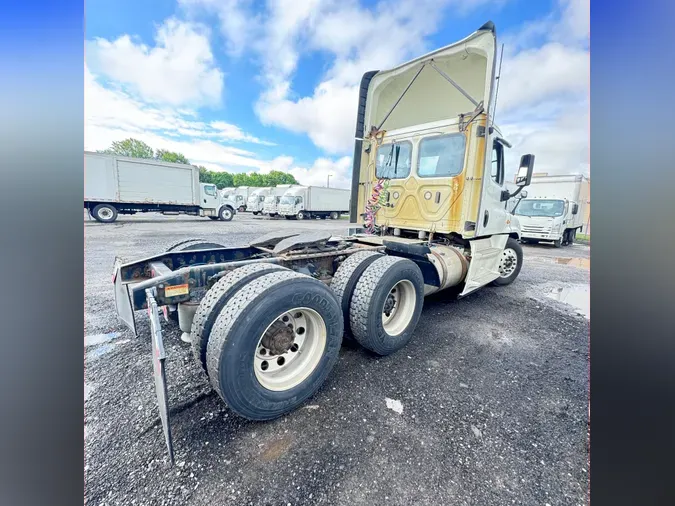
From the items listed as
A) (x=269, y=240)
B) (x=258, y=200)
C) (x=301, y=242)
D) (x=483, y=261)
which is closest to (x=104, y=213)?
(x=258, y=200)

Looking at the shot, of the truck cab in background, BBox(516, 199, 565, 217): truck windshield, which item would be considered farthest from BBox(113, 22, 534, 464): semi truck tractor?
BBox(516, 199, 565, 217): truck windshield

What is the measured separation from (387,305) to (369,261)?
57cm

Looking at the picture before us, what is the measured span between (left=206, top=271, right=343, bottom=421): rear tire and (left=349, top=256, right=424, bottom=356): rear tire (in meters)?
0.48

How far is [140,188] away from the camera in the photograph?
18.2 meters

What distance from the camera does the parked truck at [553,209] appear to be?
42.9ft

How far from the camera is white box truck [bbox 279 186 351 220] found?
28.2 meters

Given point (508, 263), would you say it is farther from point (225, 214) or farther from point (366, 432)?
point (225, 214)

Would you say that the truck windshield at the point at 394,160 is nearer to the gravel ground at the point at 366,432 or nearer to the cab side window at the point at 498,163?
the cab side window at the point at 498,163

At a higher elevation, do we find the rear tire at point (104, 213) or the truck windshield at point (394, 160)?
the truck windshield at point (394, 160)

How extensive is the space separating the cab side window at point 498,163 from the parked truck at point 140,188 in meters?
20.2

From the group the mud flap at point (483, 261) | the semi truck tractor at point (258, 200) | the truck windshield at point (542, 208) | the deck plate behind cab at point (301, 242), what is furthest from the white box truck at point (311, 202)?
the deck plate behind cab at point (301, 242)

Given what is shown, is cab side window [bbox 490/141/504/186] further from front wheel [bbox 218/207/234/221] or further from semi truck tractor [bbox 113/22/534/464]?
front wheel [bbox 218/207/234/221]
